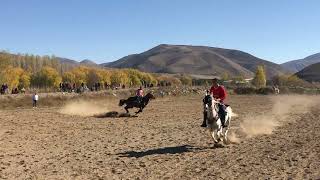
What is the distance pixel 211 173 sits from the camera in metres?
14.6

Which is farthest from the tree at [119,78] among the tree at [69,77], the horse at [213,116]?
the horse at [213,116]

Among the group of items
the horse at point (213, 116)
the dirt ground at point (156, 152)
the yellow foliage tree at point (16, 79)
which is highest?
the yellow foliage tree at point (16, 79)

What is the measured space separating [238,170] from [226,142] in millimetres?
5637

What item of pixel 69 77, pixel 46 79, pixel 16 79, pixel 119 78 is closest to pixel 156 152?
pixel 16 79

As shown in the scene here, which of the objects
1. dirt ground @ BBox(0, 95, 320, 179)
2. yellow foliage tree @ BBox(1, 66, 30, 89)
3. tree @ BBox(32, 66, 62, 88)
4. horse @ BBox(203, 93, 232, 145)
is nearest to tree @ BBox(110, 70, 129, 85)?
tree @ BBox(32, 66, 62, 88)

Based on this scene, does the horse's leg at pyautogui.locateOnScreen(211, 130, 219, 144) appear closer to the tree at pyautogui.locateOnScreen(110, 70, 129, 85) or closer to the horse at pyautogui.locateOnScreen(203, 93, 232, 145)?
the horse at pyautogui.locateOnScreen(203, 93, 232, 145)

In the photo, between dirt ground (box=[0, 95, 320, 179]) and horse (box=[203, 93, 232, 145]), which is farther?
horse (box=[203, 93, 232, 145])

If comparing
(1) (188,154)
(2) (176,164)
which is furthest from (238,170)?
(1) (188,154)

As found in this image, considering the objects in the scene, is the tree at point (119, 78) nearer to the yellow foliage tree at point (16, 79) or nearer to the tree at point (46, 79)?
the tree at point (46, 79)

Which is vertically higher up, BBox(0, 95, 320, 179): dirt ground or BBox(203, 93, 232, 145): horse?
BBox(203, 93, 232, 145): horse

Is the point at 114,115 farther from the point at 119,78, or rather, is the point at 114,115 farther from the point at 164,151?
the point at 119,78

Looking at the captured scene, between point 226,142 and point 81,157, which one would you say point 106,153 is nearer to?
point 81,157

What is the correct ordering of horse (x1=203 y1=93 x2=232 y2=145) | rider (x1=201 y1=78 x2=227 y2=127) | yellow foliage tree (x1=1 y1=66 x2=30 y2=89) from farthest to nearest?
yellow foliage tree (x1=1 y1=66 x2=30 y2=89), rider (x1=201 y1=78 x2=227 y2=127), horse (x1=203 y1=93 x2=232 y2=145)

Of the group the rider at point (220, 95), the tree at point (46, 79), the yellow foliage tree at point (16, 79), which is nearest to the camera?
the rider at point (220, 95)
